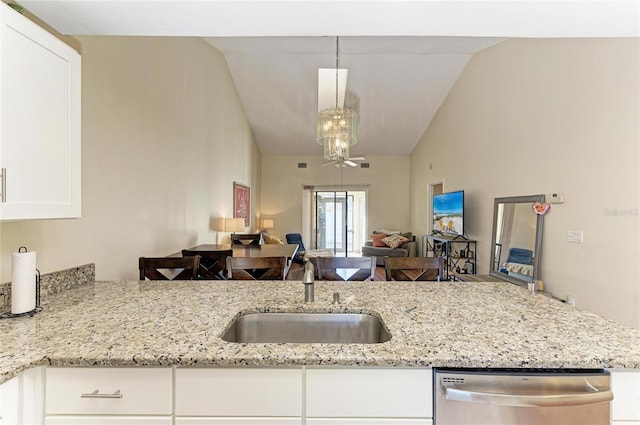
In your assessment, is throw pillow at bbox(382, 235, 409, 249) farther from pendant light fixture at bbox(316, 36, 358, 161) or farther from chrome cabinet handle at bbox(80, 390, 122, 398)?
chrome cabinet handle at bbox(80, 390, 122, 398)

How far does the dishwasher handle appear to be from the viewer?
36.3 inches

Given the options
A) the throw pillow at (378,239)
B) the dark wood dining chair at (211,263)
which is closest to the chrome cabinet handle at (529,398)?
the dark wood dining chair at (211,263)

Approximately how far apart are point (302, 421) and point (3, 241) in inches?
60.6

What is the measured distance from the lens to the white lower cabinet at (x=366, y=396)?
0.97 meters

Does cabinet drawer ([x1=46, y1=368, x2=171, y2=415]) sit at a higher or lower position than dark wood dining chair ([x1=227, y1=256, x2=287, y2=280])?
lower

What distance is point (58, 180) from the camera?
1.28m

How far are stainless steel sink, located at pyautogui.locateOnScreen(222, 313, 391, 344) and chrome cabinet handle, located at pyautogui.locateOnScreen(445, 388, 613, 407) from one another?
1.66 feet

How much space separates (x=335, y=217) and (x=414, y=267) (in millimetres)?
6674

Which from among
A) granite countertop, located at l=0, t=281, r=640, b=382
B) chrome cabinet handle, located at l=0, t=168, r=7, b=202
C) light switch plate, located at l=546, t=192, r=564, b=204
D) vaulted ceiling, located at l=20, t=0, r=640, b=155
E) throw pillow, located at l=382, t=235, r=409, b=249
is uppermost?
vaulted ceiling, located at l=20, t=0, r=640, b=155

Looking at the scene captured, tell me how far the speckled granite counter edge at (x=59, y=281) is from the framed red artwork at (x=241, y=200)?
4068 mm

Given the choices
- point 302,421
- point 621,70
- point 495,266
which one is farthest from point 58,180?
point 495,266

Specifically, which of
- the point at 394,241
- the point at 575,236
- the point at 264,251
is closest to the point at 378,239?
the point at 394,241

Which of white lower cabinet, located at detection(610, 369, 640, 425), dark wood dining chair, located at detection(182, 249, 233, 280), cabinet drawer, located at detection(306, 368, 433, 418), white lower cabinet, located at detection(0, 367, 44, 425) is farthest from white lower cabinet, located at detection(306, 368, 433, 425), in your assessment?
dark wood dining chair, located at detection(182, 249, 233, 280)

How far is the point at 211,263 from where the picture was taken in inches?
125
